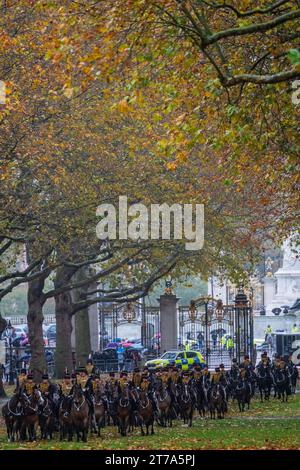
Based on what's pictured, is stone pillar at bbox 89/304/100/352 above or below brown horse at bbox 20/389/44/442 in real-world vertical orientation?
above

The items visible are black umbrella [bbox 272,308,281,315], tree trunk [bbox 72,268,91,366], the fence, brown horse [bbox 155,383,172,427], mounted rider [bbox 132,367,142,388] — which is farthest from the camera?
the fence

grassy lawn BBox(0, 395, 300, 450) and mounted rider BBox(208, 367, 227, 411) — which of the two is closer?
grassy lawn BBox(0, 395, 300, 450)

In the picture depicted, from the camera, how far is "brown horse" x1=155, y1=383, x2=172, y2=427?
31.1 m

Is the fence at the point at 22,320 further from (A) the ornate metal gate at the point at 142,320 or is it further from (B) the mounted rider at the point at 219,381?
(B) the mounted rider at the point at 219,381

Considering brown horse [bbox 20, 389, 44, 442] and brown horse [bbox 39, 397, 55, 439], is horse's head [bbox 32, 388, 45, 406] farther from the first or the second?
brown horse [bbox 39, 397, 55, 439]

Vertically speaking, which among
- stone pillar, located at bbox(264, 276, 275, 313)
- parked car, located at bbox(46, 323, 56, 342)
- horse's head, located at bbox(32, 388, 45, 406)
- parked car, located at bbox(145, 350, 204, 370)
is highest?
stone pillar, located at bbox(264, 276, 275, 313)

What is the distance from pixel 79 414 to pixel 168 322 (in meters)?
25.2

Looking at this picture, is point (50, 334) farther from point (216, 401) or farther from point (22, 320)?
point (216, 401)

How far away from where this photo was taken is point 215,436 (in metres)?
26.4

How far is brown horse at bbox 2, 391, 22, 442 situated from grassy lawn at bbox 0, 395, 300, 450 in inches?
10.9

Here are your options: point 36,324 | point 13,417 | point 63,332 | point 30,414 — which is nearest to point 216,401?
point 30,414

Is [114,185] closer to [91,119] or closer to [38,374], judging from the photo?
[91,119]

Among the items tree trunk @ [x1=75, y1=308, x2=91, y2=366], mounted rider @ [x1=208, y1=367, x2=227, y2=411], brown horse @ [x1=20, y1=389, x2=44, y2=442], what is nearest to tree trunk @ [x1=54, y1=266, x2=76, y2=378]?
tree trunk @ [x1=75, y1=308, x2=91, y2=366]

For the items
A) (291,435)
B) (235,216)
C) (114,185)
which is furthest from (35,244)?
(291,435)
